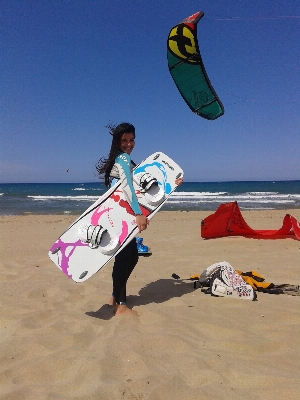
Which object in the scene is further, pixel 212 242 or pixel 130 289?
pixel 212 242

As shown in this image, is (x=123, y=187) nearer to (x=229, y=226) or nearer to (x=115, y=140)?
(x=115, y=140)

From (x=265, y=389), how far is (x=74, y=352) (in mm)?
1186

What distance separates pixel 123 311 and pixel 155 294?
30.4 inches

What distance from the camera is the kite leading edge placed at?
493 cm

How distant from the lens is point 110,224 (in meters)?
3.35

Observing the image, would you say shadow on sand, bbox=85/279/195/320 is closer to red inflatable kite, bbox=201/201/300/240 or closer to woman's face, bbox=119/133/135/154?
woman's face, bbox=119/133/135/154

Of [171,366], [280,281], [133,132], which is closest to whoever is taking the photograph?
[171,366]

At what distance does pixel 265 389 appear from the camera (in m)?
1.78

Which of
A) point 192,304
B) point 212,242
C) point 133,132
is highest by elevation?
point 133,132

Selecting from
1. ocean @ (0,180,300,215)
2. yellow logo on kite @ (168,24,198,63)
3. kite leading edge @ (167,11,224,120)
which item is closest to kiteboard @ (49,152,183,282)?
kite leading edge @ (167,11,224,120)

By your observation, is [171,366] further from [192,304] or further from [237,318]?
[192,304]

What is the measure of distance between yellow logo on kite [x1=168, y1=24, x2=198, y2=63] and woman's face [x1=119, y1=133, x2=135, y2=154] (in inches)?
104

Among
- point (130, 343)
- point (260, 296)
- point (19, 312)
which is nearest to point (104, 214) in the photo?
point (19, 312)

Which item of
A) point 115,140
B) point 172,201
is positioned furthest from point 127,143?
point 172,201
